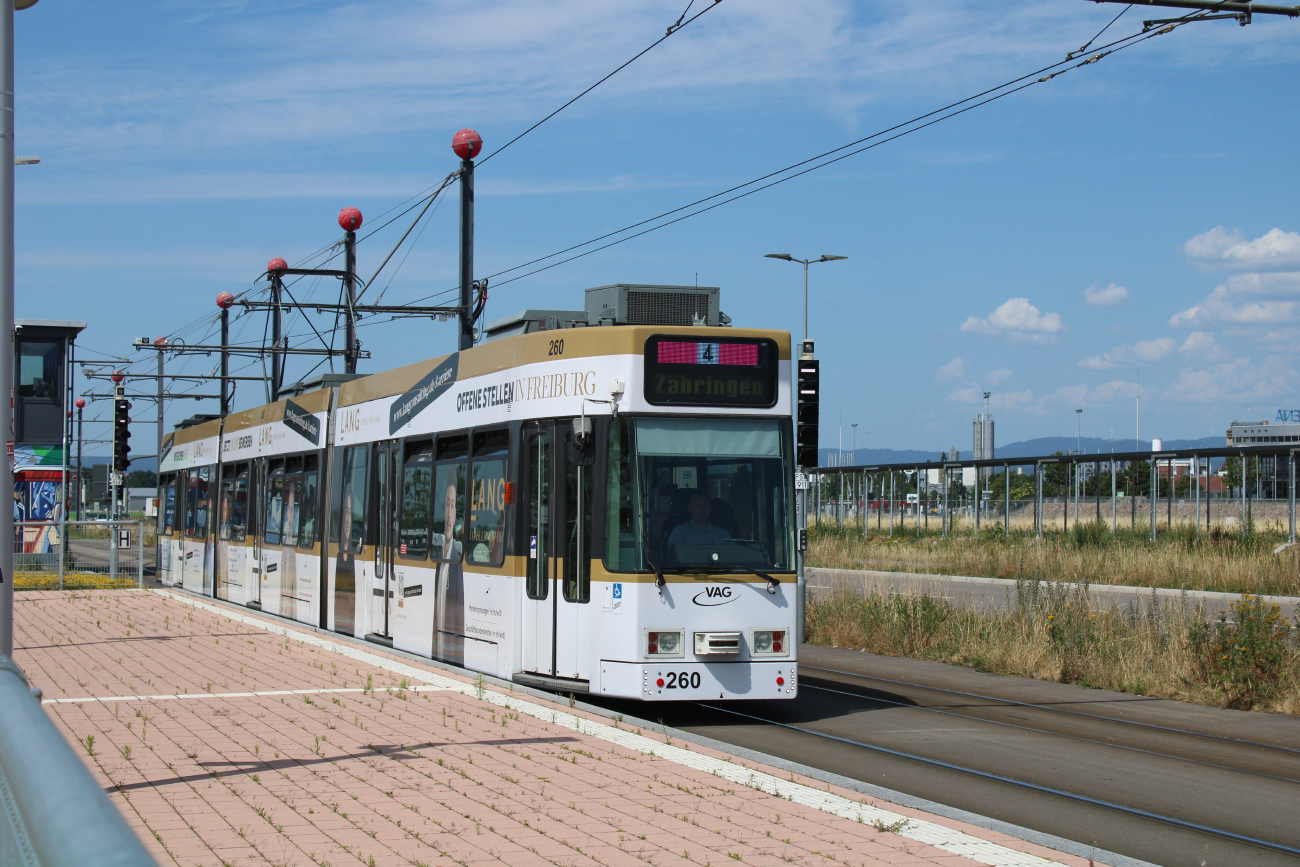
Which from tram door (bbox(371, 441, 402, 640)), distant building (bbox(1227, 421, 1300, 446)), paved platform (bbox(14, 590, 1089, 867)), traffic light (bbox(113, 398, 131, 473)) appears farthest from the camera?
distant building (bbox(1227, 421, 1300, 446))

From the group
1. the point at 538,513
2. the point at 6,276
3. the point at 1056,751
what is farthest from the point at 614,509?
the point at 6,276

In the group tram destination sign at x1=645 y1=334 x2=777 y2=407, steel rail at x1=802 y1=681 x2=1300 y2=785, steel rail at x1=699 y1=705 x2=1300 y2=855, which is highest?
tram destination sign at x1=645 y1=334 x2=777 y2=407

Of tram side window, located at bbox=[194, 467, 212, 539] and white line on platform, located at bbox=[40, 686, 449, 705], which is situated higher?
tram side window, located at bbox=[194, 467, 212, 539]

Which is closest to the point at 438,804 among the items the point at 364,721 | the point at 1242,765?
the point at 364,721

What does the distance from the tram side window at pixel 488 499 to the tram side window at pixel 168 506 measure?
1870 centimetres

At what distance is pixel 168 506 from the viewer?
30219mm

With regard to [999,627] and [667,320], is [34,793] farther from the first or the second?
Answer: [999,627]

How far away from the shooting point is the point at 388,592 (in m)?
15.3

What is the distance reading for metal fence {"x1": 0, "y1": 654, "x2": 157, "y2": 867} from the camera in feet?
6.08

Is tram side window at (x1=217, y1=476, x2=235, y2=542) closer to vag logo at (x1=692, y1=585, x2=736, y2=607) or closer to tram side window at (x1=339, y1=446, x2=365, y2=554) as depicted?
tram side window at (x1=339, y1=446, x2=365, y2=554)

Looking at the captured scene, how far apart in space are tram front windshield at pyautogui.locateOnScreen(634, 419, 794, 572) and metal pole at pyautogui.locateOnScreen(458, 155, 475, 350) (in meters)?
11.5

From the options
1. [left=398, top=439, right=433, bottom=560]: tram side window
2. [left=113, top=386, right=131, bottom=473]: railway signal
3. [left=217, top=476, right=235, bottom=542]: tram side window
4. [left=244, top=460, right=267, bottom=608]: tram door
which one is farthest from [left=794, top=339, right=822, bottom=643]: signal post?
[left=113, top=386, right=131, bottom=473]: railway signal

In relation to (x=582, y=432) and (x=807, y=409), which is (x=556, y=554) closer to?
(x=582, y=432)

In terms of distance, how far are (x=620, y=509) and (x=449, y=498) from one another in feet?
10.6
